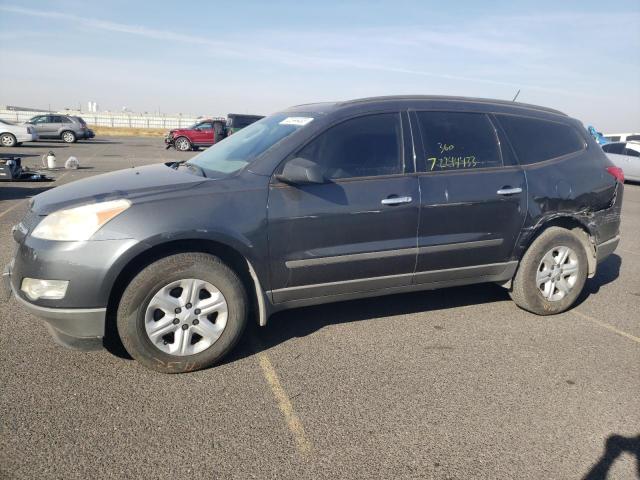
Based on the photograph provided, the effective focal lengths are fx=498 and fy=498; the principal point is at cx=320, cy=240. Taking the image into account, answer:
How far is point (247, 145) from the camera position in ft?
12.7

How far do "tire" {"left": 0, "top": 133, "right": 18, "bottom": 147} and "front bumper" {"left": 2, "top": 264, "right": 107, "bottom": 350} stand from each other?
81.6 ft

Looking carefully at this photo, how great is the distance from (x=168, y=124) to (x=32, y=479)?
7369 centimetres

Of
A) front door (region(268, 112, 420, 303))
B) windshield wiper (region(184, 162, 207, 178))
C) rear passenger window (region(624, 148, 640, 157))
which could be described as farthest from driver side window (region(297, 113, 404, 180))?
rear passenger window (region(624, 148, 640, 157))

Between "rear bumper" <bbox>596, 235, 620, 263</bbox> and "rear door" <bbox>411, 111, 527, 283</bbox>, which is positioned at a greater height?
"rear door" <bbox>411, 111, 527, 283</bbox>

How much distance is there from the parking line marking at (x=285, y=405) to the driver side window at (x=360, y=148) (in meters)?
1.36

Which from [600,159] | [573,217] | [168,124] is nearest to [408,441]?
[573,217]

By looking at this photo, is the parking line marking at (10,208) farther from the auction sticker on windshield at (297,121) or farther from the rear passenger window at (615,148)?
the rear passenger window at (615,148)

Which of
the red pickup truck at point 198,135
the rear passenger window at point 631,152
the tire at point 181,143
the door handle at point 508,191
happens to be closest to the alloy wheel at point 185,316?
the door handle at point 508,191

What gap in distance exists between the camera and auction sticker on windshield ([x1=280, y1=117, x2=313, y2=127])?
3.65m

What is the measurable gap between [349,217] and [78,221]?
1718 mm

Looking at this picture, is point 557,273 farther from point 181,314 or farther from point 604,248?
point 181,314

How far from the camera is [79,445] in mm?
2467

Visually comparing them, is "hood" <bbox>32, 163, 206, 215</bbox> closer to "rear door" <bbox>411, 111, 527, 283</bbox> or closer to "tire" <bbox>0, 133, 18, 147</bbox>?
"rear door" <bbox>411, 111, 527, 283</bbox>

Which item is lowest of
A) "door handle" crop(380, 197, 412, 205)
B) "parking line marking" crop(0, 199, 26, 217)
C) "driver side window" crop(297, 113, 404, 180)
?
"parking line marking" crop(0, 199, 26, 217)
